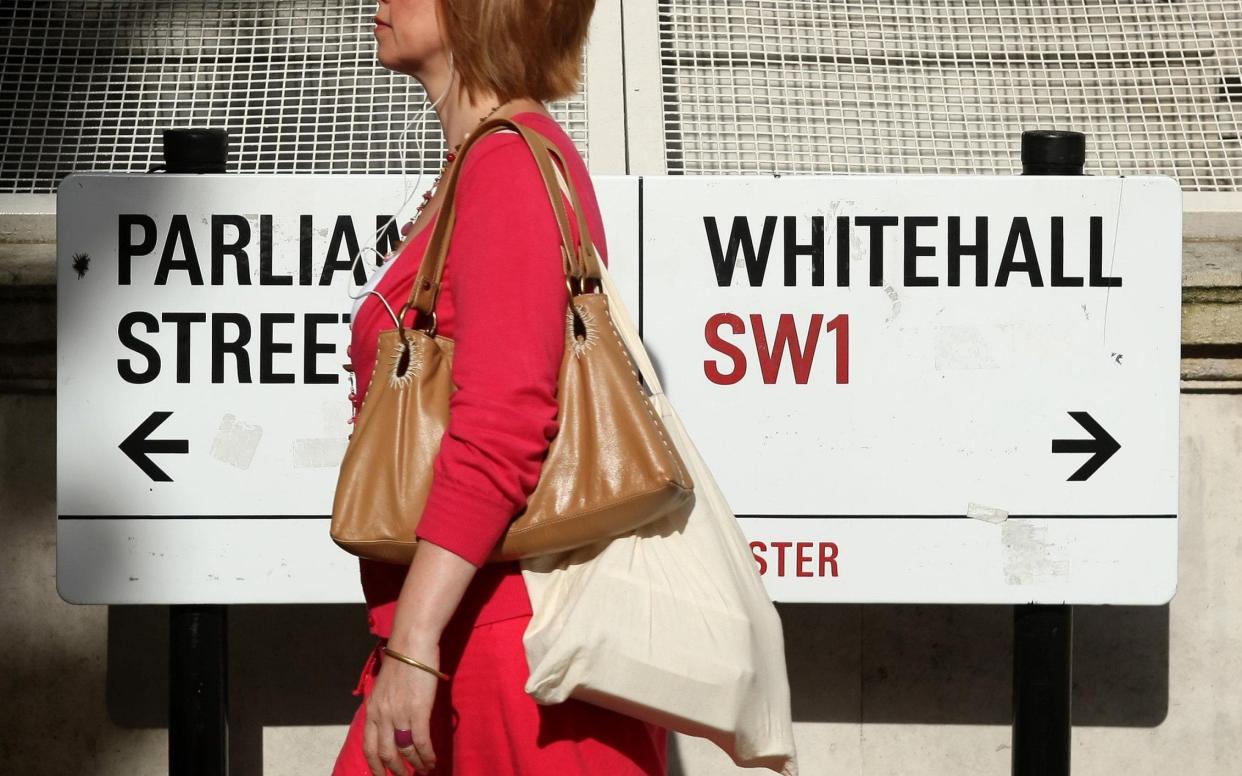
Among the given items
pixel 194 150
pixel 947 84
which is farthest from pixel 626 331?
pixel 947 84

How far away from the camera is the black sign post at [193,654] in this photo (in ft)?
9.30

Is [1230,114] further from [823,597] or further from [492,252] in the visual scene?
[492,252]

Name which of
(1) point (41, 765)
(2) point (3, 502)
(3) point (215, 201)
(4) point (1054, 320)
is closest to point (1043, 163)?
(4) point (1054, 320)

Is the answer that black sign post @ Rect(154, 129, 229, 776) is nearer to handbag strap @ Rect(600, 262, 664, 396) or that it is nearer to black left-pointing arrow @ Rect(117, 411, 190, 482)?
black left-pointing arrow @ Rect(117, 411, 190, 482)

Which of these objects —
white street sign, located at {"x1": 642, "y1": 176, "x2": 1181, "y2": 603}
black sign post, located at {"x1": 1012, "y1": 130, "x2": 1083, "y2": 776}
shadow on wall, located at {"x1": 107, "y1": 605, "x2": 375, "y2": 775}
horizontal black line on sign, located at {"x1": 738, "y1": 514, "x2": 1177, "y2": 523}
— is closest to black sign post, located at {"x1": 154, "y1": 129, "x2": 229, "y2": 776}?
shadow on wall, located at {"x1": 107, "y1": 605, "x2": 375, "y2": 775}

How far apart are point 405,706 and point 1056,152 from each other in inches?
78.7

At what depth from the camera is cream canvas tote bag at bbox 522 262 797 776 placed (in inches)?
59.0

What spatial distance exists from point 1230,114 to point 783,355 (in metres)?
1.67

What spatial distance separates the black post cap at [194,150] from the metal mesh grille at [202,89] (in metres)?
0.52

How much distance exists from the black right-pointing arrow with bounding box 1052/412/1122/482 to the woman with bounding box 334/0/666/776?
57.9 inches

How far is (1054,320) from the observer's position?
286 cm

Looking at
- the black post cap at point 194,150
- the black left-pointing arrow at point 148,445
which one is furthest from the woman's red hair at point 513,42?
the black left-pointing arrow at point 148,445

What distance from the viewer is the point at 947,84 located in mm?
3701

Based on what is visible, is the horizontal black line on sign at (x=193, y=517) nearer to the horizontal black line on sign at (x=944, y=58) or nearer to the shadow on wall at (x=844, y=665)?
the shadow on wall at (x=844, y=665)
